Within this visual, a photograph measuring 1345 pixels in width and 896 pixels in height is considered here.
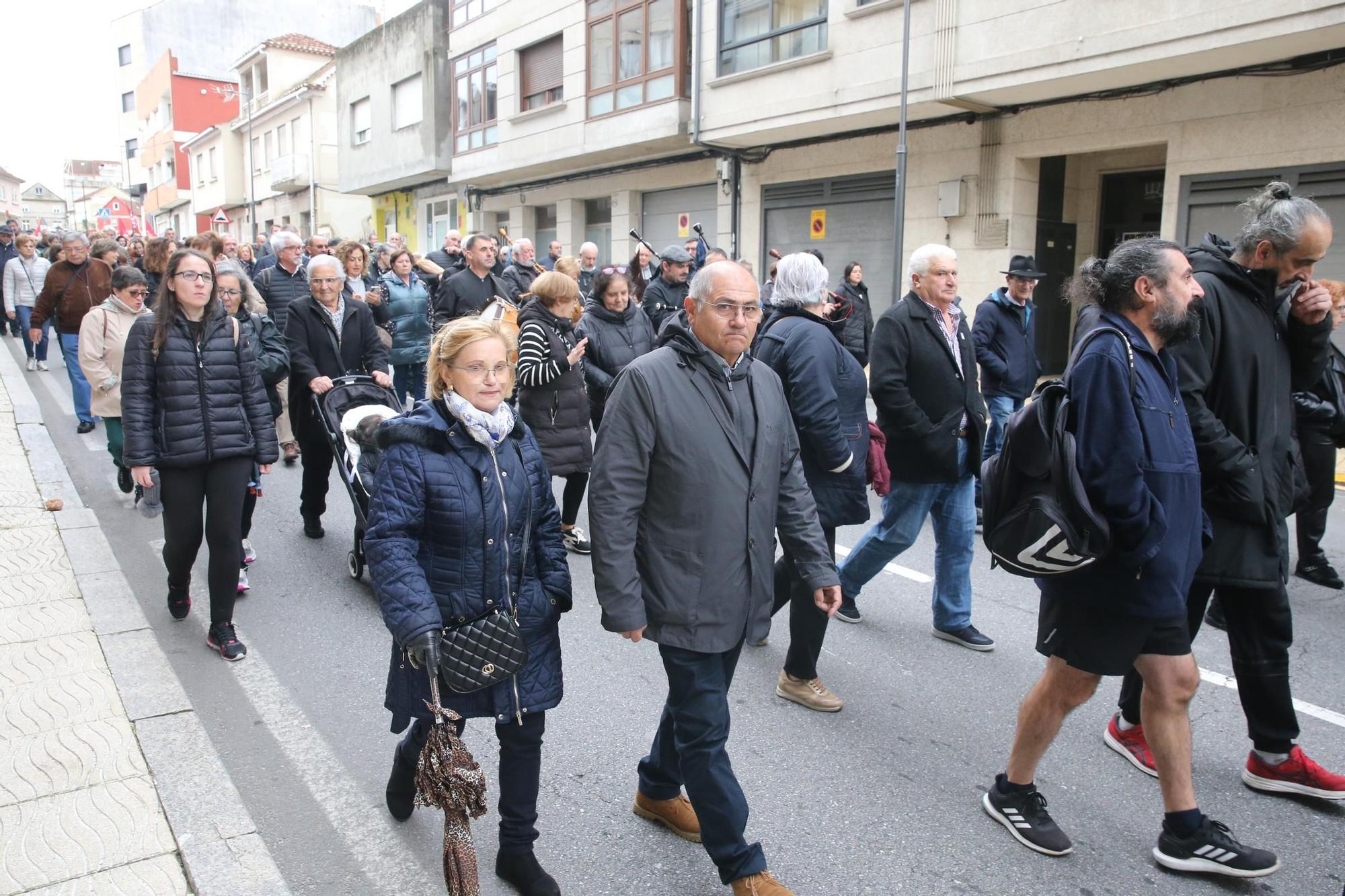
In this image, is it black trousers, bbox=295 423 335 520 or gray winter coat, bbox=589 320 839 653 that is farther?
black trousers, bbox=295 423 335 520

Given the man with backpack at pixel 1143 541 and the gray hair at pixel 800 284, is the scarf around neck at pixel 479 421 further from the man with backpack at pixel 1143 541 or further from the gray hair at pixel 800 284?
the gray hair at pixel 800 284

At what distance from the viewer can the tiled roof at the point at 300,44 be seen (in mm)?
40188

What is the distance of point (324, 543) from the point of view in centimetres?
659

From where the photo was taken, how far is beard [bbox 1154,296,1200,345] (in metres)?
2.95

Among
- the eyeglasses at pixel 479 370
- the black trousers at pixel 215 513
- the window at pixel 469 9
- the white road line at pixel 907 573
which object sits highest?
the window at pixel 469 9

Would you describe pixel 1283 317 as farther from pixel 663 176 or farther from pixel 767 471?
pixel 663 176

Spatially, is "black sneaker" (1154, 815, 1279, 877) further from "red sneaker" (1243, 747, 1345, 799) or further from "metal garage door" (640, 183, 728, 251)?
"metal garage door" (640, 183, 728, 251)

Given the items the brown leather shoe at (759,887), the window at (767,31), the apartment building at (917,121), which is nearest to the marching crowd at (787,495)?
the brown leather shoe at (759,887)

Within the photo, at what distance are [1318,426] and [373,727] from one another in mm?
4333

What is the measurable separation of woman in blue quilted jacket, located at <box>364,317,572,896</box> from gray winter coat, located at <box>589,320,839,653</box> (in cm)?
24

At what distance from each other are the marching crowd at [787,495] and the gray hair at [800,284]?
0.05ft

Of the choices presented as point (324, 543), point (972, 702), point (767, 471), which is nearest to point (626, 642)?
point (972, 702)

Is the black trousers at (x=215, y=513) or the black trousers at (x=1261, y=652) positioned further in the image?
the black trousers at (x=215, y=513)

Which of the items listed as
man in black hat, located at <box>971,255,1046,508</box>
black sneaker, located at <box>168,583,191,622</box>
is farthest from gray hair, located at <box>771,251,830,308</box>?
black sneaker, located at <box>168,583,191,622</box>
